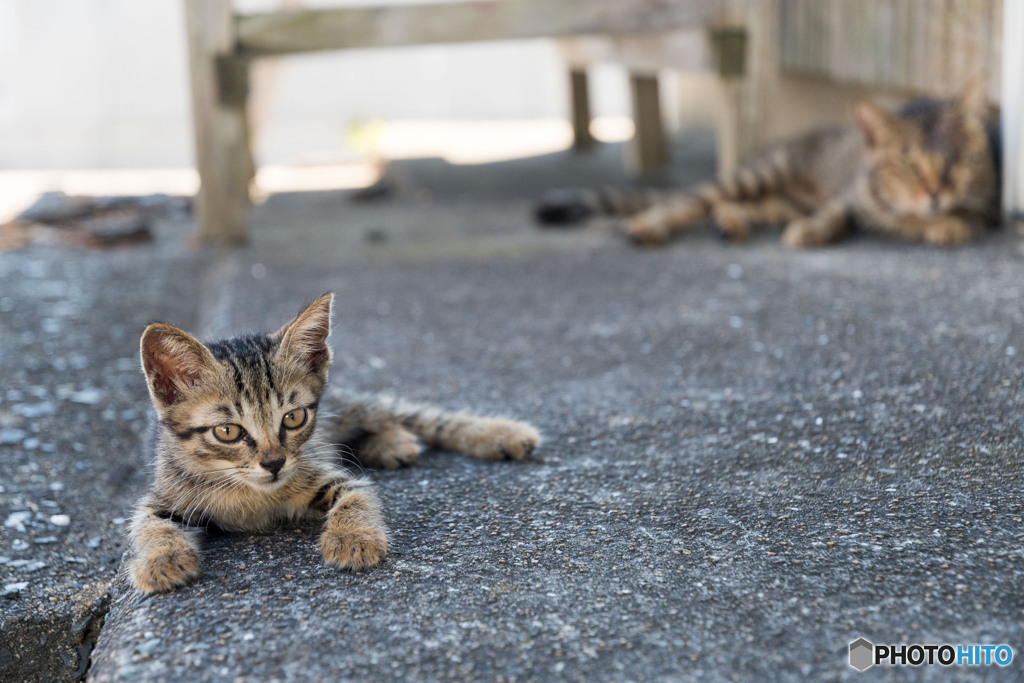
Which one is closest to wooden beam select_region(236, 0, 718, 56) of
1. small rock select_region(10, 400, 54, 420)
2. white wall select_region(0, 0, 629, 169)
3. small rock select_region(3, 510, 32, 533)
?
small rock select_region(10, 400, 54, 420)

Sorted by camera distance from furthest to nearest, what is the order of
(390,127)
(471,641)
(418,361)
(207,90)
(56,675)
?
(390,127)
(207,90)
(418,361)
(56,675)
(471,641)

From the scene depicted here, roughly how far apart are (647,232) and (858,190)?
1201mm

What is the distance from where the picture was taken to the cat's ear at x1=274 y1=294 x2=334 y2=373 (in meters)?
2.61

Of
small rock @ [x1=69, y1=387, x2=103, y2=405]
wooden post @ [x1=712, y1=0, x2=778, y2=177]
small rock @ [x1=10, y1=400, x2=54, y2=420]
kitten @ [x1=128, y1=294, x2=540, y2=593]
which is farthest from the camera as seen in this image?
wooden post @ [x1=712, y1=0, x2=778, y2=177]

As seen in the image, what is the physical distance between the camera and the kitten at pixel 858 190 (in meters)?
4.95

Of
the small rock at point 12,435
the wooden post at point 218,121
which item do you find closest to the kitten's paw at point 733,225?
the wooden post at point 218,121

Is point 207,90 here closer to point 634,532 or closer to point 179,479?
point 179,479

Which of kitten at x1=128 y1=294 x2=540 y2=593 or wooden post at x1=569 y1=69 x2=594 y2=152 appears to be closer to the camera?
kitten at x1=128 y1=294 x2=540 y2=593

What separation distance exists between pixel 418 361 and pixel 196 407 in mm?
1546

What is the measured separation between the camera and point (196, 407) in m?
2.49

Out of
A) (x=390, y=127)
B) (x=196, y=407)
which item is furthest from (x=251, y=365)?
(x=390, y=127)

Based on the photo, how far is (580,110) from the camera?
10320 mm

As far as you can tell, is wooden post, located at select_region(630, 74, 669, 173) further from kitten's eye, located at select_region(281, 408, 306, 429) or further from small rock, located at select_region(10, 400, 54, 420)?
kitten's eye, located at select_region(281, 408, 306, 429)

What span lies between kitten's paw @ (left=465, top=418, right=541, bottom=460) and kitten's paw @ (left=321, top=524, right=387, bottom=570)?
661 millimetres
